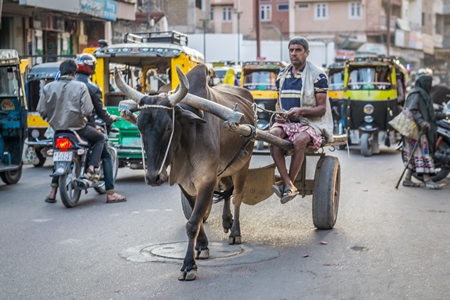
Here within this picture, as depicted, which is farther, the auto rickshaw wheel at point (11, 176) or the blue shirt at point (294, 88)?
the auto rickshaw wheel at point (11, 176)

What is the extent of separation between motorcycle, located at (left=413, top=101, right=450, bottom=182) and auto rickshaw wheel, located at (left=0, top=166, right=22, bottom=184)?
6.58 meters

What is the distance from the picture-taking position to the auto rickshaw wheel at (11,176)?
1384 cm

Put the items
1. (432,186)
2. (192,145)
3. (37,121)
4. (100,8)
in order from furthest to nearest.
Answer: (100,8) → (37,121) → (432,186) → (192,145)

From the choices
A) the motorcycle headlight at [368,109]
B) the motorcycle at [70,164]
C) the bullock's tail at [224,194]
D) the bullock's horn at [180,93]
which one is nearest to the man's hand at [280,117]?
the bullock's tail at [224,194]

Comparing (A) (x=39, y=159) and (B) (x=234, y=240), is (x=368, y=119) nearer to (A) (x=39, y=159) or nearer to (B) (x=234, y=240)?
(A) (x=39, y=159)

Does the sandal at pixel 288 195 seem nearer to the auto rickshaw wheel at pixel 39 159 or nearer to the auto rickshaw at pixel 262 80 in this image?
the auto rickshaw wheel at pixel 39 159

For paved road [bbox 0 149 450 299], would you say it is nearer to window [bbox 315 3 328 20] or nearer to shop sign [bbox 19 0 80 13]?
shop sign [bbox 19 0 80 13]

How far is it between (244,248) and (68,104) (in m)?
4.02

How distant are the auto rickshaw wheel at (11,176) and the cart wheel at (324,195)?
6473 mm

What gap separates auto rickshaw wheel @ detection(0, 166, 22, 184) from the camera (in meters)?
13.8

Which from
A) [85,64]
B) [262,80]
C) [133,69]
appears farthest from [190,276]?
[262,80]

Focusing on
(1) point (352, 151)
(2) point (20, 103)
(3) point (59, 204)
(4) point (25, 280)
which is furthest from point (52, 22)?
(4) point (25, 280)

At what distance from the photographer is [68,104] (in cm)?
1114

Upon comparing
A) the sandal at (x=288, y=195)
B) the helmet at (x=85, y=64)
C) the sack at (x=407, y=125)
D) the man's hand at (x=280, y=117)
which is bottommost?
the sandal at (x=288, y=195)
